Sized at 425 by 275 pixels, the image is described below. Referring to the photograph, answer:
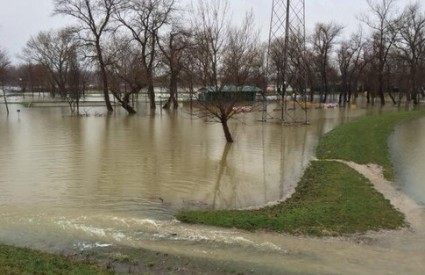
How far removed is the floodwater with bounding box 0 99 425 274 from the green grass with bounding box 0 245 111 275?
1006 millimetres

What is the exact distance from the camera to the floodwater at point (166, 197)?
8047mm

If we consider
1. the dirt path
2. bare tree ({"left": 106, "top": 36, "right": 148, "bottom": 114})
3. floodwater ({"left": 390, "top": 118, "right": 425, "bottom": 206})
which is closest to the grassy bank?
the dirt path

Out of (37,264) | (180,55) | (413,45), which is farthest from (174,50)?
(37,264)

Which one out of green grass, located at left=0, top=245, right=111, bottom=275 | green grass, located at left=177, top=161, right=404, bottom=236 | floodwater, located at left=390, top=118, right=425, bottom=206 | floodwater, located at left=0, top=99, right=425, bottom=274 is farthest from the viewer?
floodwater, located at left=390, top=118, right=425, bottom=206

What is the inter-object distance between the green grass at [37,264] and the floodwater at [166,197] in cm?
101

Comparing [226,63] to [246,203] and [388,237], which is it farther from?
[388,237]

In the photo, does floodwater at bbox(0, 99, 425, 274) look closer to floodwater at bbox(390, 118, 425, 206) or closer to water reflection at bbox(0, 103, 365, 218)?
water reflection at bbox(0, 103, 365, 218)

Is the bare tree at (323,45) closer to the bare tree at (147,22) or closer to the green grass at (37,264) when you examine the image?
the bare tree at (147,22)

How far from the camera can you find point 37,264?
679cm

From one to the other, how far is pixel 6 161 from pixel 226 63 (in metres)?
11.5

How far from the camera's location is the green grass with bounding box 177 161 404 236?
362 inches

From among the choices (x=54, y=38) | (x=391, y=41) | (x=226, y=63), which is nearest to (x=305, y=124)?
(x=226, y=63)

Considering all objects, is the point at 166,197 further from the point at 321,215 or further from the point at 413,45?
the point at 413,45

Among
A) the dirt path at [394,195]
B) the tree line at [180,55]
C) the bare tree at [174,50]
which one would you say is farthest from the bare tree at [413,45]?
the dirt path at [394,195]
